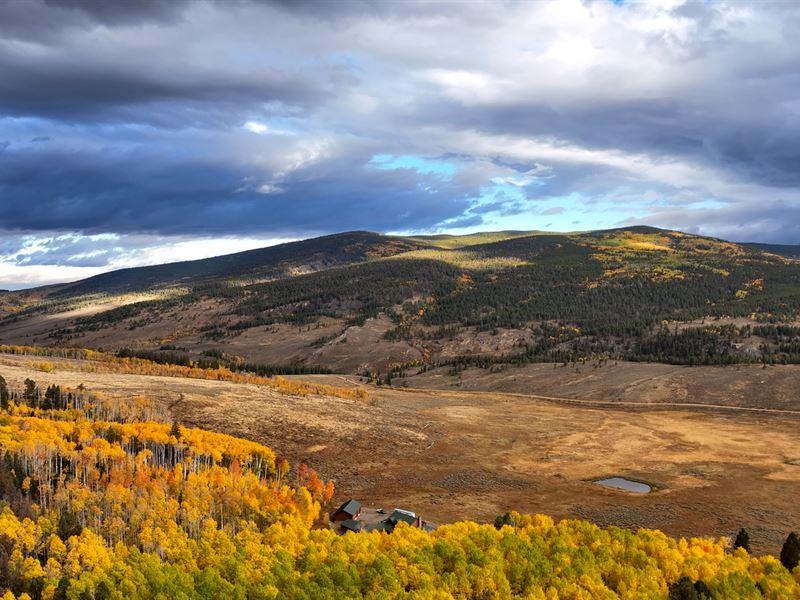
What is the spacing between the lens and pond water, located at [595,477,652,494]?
3427 inches

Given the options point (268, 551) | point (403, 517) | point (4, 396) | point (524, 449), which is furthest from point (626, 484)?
point (4, 396)

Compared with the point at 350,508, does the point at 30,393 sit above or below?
above

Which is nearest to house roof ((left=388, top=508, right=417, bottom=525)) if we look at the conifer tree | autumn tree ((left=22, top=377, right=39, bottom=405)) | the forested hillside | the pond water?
the forested hillside

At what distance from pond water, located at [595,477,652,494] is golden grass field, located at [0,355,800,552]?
1703mm

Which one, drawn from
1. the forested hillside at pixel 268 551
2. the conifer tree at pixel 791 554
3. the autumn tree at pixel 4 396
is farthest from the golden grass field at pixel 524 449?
the forested hillside at pixel 268 551

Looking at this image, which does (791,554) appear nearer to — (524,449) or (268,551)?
(268,551)

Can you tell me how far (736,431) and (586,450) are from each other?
33.9 m

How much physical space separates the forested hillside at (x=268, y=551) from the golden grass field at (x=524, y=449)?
40.4 feet

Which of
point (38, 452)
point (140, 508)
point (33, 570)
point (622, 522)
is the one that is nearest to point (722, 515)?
point (622, 522)

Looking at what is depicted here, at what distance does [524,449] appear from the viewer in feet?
358

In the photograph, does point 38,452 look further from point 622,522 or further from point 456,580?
point 622,522

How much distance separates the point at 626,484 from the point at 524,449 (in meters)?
21.9

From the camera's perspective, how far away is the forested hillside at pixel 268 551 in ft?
174

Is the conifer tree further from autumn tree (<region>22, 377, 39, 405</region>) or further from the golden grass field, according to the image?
autumn tree (<region>22, 377, 39, 405</region>)
